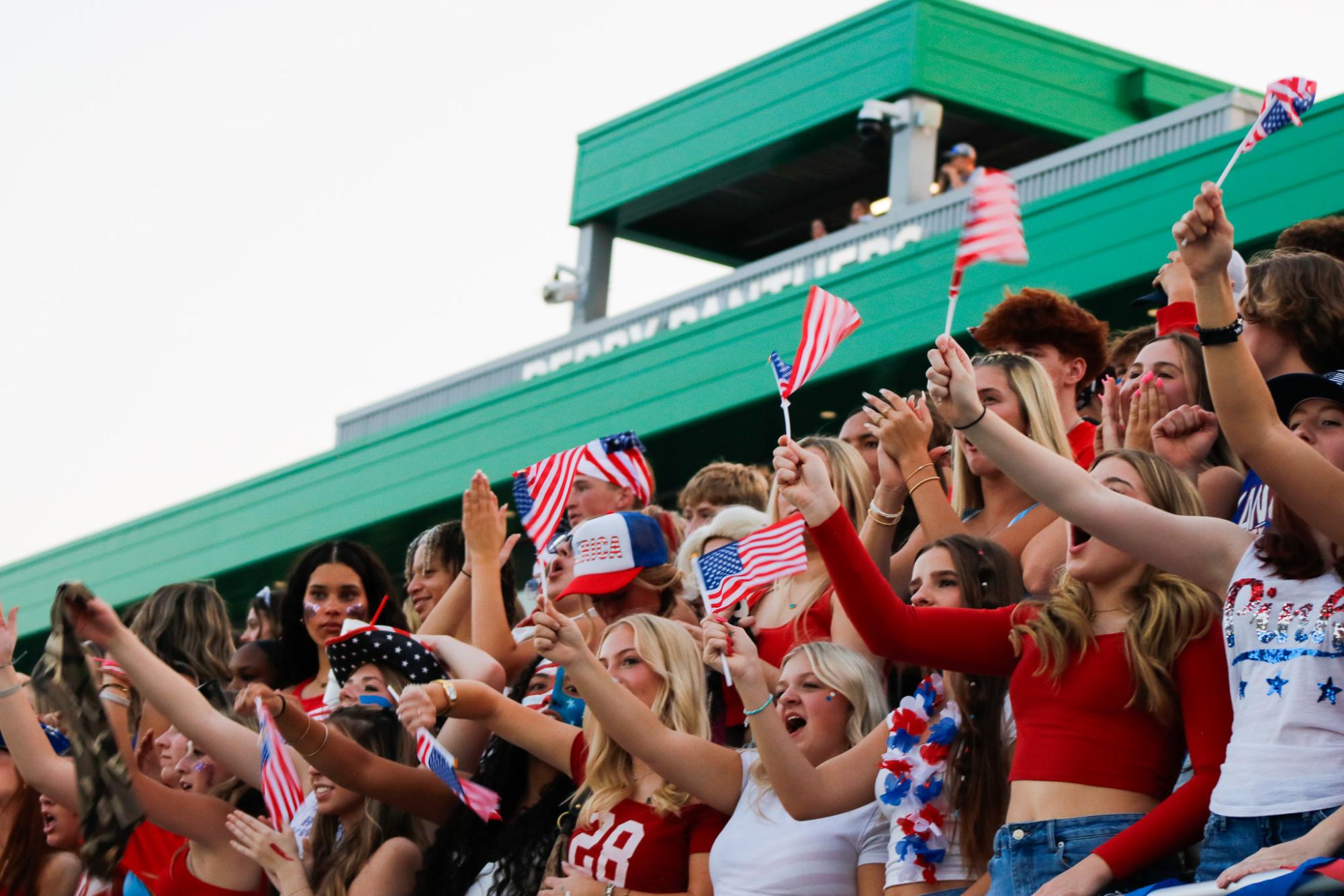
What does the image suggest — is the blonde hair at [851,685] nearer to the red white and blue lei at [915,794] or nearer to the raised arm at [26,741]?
the red white and blue lei at [915,794]

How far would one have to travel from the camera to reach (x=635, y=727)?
4504 millimetres

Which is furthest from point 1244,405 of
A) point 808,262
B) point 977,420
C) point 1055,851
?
point 808,262

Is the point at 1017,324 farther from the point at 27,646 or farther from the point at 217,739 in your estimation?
the point at 27,646

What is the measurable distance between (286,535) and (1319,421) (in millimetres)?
15715

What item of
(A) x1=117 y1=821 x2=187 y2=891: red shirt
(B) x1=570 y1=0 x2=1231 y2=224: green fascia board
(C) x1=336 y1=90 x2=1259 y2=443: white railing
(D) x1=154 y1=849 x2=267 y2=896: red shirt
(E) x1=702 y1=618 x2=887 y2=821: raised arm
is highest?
(B) x1=570 y1=0 x2=1231 y2=224: green fascia board

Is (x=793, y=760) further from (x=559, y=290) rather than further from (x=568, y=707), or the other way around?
(x=559, y=290)

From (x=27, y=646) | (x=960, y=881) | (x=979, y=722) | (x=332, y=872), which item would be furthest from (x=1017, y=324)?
(x=27, y=646)

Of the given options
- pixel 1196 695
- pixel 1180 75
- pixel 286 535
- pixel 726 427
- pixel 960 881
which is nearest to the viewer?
pixel 1196 695

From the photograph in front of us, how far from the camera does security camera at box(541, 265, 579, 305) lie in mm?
18375

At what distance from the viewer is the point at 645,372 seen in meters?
15.1

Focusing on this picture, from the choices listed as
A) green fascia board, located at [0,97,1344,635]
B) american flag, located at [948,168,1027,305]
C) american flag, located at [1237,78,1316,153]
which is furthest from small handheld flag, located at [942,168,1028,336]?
green fascia board, located at [0,97,1344,635]

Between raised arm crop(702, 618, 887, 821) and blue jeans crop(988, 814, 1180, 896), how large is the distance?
659mm

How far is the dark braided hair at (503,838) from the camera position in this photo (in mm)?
5109

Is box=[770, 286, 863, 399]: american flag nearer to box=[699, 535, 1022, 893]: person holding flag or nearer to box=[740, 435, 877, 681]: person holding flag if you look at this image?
box=[740, 435, 877, 681]: person holding flag
